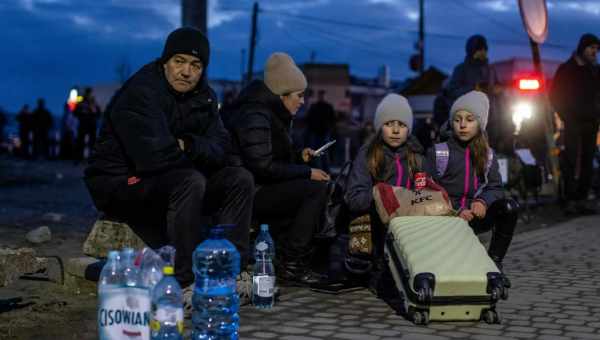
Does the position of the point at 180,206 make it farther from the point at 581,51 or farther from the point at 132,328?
the point at 581,51

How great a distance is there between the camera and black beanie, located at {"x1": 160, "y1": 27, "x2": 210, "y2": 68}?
5.97m

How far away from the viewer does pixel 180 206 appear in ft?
18.5

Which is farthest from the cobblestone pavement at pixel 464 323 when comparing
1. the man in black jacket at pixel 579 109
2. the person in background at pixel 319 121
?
the person in background at pixel 319 121

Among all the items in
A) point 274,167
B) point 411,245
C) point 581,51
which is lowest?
point 411,245

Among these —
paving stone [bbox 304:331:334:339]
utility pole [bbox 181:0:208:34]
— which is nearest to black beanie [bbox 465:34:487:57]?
utility pole [bbox 181:0:208:34]

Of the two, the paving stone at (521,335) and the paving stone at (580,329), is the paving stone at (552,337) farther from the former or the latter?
the paving stone at (580,329)

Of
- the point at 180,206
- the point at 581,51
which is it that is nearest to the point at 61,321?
the point at 180,206

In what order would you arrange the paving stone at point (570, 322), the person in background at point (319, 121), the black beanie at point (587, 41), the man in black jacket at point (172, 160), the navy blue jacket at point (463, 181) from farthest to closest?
the person in background at point (319, 121), the black beanie at point (587, 41), the navy blue jacket at point (463, 181), the man in black jacket at point (172, 160), the paving stone at point (570, 322)

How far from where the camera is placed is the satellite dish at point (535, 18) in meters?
12.0

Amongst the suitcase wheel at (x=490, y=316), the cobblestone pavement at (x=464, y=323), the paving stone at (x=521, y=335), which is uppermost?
the suitcase wheel at (x=490, y=316)

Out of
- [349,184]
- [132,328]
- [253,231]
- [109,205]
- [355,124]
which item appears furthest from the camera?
[355,124]

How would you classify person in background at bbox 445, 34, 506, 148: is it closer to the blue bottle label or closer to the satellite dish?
the satellite dish

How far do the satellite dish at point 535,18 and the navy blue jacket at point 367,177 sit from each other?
19.2ft

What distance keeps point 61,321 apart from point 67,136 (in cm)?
2312
